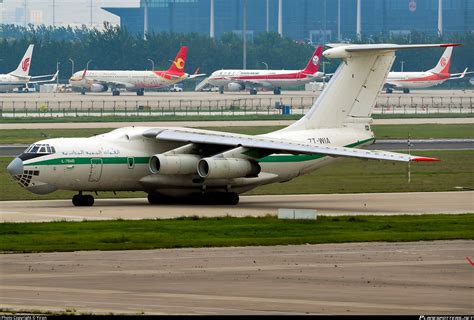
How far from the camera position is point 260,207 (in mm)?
44250

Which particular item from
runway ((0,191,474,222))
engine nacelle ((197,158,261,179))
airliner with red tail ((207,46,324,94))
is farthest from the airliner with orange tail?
engine nacelle ((197,158,261,179))

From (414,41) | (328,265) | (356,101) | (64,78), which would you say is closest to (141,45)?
(64,78)

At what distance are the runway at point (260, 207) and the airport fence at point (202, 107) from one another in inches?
2318

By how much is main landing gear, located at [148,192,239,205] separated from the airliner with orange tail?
353ft

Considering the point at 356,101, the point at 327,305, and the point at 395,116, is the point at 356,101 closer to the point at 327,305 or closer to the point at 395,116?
the point at 327,305

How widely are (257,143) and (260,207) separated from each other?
2167 mm

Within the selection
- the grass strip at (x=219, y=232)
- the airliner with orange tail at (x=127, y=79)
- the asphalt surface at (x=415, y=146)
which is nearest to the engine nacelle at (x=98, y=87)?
the airliner with orange tail at (x=127, y=79)

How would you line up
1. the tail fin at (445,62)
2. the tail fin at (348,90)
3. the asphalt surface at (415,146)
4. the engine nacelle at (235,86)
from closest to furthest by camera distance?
the tail fin at (348,90) → the asphalt surface at (415,146) → the tail fin at (445,62) → the engine nacelle at (235,86)

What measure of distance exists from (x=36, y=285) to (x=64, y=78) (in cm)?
15972

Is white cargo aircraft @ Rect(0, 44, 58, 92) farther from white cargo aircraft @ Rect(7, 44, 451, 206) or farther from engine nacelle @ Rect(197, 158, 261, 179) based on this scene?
engine nacelle @ Rect(197, 158, 261, 179)

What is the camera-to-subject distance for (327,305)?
2220cm

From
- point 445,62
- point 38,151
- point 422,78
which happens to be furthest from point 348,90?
point 422,78

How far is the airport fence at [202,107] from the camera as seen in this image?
109875 mm

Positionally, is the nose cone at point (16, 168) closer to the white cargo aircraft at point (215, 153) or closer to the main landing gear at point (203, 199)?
the white cargo aircraft at point (215, 153)
